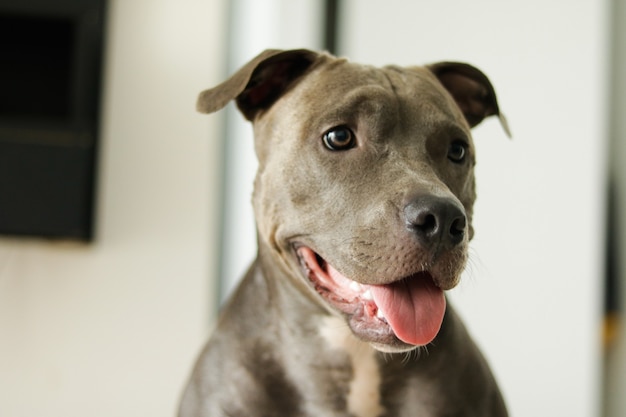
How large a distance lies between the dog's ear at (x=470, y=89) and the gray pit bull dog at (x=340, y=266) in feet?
0.38

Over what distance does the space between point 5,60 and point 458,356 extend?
8.05ft

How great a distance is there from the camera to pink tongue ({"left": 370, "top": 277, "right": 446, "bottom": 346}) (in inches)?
54.3

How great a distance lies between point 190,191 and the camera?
3484mm

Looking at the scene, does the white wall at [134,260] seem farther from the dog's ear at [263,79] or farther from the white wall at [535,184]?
the dog's ear at [263,79]

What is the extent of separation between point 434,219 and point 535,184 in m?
2.11

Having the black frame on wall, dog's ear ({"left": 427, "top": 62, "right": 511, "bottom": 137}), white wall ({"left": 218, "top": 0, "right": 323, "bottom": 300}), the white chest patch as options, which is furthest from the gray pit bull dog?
the black frame on wall

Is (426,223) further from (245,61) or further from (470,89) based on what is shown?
(245,61)

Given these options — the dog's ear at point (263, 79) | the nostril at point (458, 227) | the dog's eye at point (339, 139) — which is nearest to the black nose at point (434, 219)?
the nostril at point (458, 227)

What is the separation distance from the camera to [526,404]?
3.22 m

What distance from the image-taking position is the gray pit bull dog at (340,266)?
142 cm

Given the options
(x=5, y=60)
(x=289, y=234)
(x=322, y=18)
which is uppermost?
(x=322, y=18)

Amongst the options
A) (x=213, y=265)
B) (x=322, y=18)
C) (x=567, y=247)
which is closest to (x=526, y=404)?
(x=567, y=247)

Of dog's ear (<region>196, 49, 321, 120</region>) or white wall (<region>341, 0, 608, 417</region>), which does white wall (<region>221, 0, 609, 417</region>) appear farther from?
dog's ear (<region>196, 49, 321, 120</region>)

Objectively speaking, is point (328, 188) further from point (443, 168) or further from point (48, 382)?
point (48, 382)
